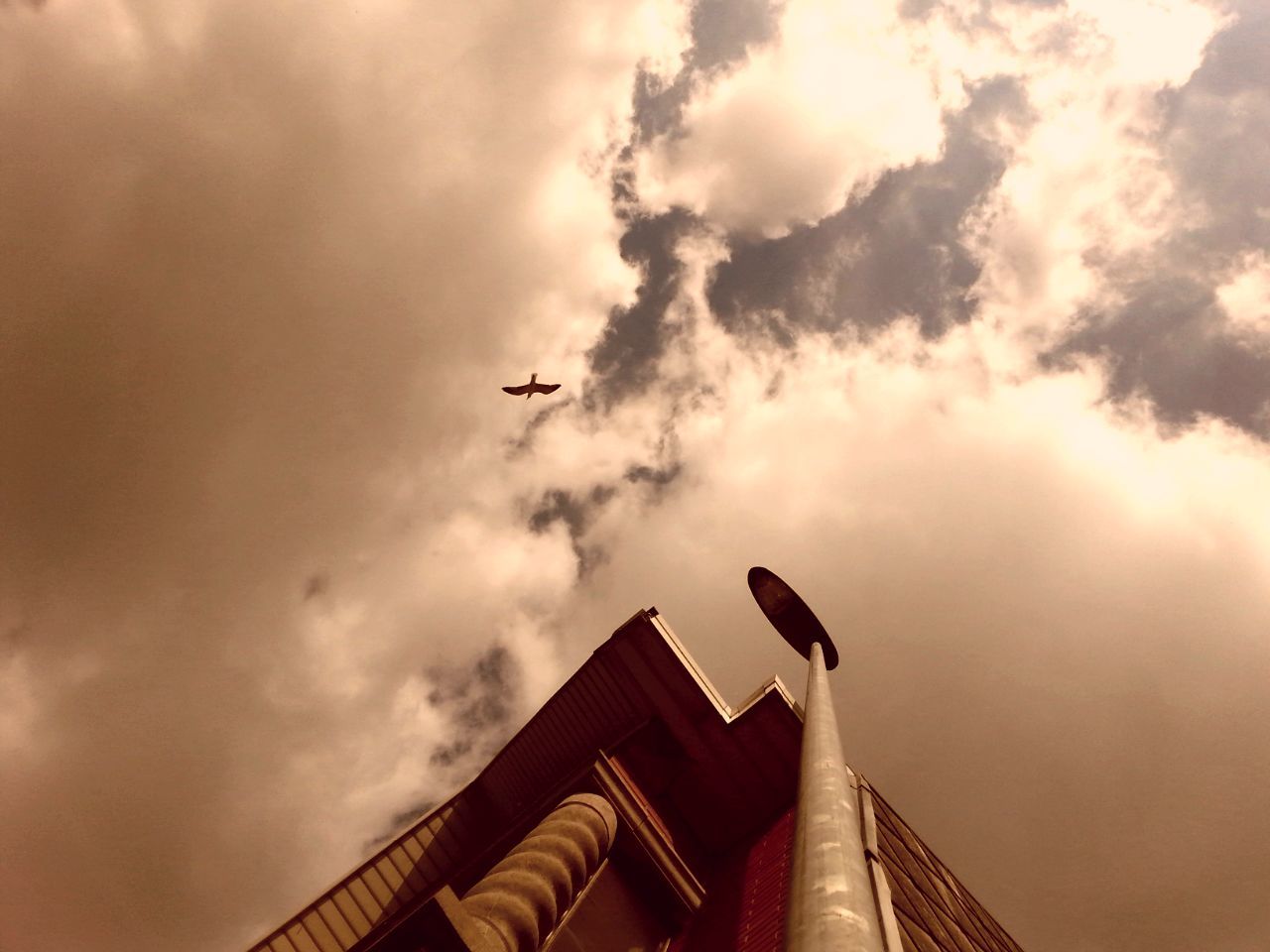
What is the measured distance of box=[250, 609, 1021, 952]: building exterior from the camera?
592cm

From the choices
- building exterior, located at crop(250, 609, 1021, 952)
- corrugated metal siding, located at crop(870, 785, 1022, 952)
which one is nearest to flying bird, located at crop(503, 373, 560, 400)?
building exterior, located at crop(250, 609, 1021, 952)

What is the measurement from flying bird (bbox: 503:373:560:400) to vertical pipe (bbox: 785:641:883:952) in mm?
9473

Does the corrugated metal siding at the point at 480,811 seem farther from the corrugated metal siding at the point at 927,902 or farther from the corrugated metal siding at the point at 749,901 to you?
the corrugated metal siding at the point at 927,902

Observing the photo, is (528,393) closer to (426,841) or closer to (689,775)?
(689,775)

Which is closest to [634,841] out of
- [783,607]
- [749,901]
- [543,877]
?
[749,901]

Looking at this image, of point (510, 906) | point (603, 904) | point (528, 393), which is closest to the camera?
point (510, 906)

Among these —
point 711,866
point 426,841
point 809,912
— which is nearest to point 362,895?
point 426,841

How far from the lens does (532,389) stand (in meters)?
11.6

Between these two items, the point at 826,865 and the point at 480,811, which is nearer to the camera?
the point at 826,865

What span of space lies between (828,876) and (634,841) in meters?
6.51

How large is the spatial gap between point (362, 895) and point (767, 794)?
5618 millimetres

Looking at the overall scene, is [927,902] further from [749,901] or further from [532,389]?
[532,389]

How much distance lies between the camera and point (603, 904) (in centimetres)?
668

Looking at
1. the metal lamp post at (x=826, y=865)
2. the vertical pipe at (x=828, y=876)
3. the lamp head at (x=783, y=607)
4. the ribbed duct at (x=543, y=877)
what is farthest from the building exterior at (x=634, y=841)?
the vertical pipe at (x=828, y=876)
